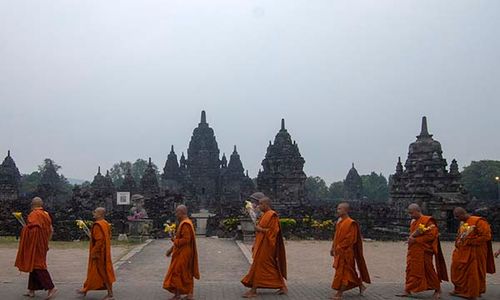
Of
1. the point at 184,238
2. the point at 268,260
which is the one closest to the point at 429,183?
the point at 268,260

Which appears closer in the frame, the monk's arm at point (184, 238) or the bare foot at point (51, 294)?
the bare foot at point (51, 294)

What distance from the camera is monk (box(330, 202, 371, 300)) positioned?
9008mm

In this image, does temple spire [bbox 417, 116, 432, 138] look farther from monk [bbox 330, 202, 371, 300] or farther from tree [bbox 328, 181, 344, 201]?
tree [bbox 328, 181, 344, 201]

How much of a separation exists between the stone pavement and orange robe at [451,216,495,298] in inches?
15.4

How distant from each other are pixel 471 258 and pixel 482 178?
70.8 metres

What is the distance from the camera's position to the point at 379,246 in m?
19.6

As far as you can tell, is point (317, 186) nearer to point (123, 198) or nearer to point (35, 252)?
point (123, 198)

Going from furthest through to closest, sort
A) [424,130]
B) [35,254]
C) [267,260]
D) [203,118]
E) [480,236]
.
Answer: [203,118]
[424,130]
[480,236]
[267,260]
[35,254]

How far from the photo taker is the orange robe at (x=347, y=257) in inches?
355

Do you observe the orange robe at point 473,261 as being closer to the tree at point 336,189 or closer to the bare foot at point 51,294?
the bare foot at point 51,294

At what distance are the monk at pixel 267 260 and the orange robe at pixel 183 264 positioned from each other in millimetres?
1034

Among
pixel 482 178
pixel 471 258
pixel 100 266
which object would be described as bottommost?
pixel 100 266

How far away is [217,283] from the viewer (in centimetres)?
1054

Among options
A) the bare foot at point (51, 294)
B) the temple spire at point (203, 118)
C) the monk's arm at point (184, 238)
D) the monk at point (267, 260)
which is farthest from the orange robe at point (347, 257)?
the temple spire at point (203, 118)
